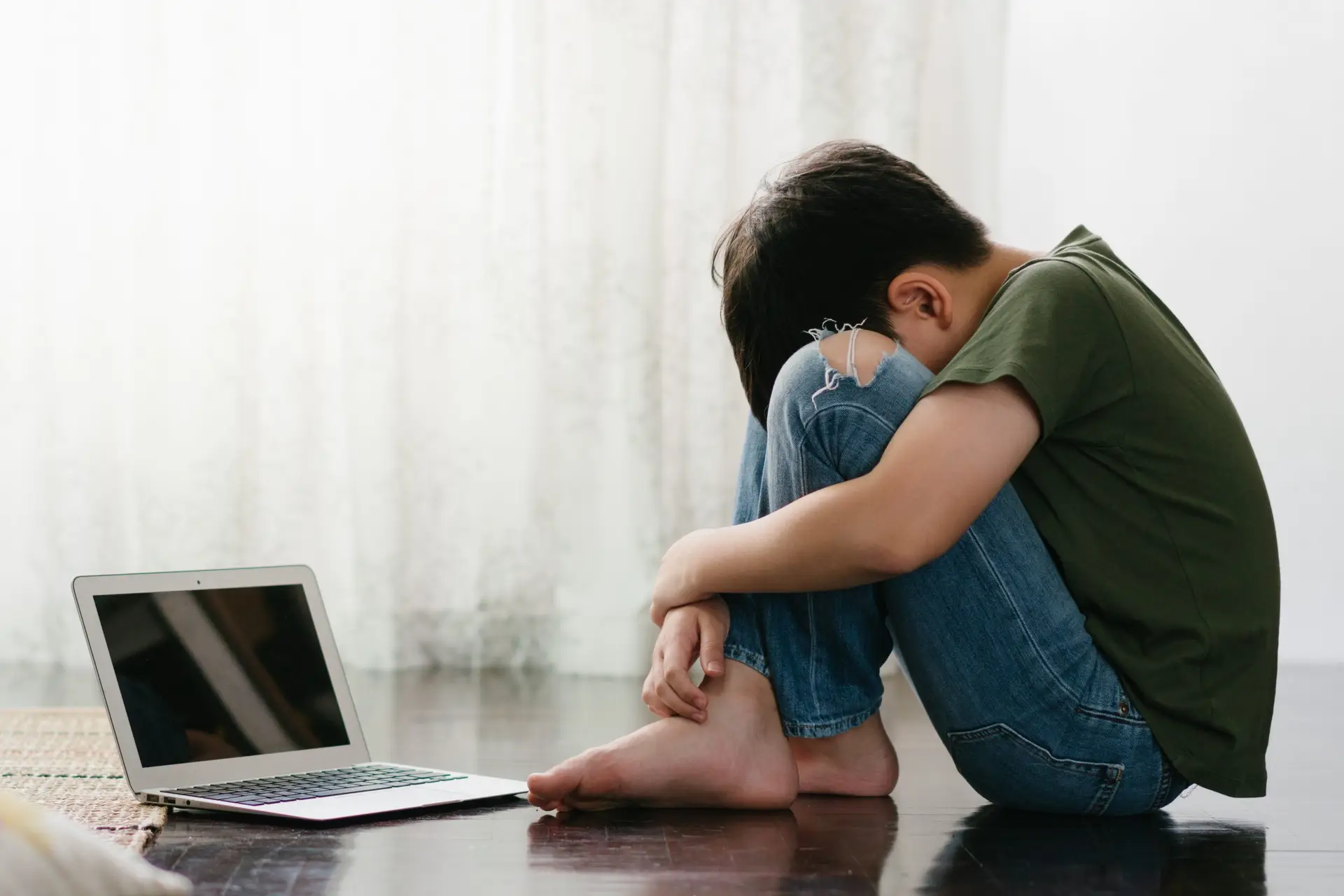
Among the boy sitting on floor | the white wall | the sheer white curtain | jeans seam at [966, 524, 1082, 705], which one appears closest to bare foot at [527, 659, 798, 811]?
the boy sitting on floor

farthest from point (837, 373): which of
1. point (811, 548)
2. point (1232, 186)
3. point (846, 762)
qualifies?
point (1232, 186)

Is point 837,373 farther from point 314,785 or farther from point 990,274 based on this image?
point 314,785

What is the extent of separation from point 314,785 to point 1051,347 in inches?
26.7

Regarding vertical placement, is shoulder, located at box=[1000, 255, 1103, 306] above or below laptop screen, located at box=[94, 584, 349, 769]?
above

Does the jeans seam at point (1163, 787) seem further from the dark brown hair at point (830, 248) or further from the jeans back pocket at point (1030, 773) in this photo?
the dark brown hair at point (830, 248)

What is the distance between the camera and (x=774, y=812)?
1076mm

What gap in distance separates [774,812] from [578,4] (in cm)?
164

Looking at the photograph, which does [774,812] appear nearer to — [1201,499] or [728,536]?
[728,536]

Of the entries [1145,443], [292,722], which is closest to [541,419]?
[292,722]

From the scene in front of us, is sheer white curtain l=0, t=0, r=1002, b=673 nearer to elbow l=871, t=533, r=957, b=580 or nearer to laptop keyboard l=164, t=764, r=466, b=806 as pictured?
laptop keyboard l=164, t=764, r=466, b=806

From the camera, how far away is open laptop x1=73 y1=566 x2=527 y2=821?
3.45 feet

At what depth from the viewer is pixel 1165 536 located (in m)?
0.97

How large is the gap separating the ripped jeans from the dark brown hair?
0.25 ft

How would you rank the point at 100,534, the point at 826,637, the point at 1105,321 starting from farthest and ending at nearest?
the point at 100,534 < the point at 826,637 < the point at 1105,321
